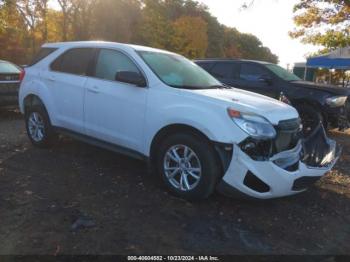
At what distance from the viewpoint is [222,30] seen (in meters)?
74.3

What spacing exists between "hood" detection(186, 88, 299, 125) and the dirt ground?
102 cm

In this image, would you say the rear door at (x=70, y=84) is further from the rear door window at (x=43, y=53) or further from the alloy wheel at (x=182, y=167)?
the alloy wheel at (x=182, y=167)

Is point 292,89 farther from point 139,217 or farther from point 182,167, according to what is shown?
point 139,217

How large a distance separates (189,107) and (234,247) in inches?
63.0

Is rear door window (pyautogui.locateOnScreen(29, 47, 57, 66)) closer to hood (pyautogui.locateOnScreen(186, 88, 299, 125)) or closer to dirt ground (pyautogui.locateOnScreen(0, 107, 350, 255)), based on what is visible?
dirt ground (pyautogui.locateOnScreen(0, 107, 350, 255))

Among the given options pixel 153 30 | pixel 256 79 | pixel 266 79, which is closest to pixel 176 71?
pixel 266 79

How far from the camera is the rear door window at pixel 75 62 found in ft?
19.3

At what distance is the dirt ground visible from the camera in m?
3.65

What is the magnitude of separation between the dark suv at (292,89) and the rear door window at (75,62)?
4.44 metres

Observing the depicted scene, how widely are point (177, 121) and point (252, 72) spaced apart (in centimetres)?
611

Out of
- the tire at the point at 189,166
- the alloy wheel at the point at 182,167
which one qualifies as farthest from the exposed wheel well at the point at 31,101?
the alloy wheel at the point at 182,167

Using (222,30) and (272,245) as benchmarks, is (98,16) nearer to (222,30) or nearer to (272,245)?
(272,245)

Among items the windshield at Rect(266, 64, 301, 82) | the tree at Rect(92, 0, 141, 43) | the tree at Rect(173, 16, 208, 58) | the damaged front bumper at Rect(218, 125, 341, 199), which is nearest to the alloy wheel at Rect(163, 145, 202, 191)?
the damaged front bumper at Rect(218, 125, 341, 199)

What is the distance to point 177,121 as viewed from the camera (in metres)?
4.61
